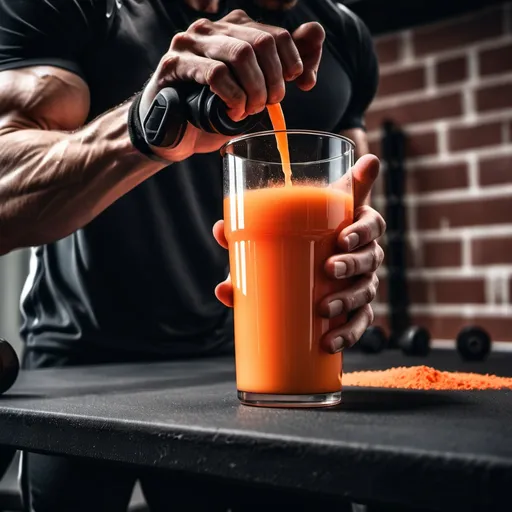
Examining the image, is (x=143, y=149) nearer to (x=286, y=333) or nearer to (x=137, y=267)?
(x=286, y=333)

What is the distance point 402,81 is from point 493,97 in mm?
309

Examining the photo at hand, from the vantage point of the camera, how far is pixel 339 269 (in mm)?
628

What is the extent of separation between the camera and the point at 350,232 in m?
0.65

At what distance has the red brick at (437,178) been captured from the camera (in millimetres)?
2029

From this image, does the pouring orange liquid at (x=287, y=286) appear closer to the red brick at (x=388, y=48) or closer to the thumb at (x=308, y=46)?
the thumb at (x=308, y=46)

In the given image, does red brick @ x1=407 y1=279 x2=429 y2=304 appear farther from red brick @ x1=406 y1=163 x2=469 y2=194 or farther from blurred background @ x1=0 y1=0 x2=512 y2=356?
red brick @ x1=406 y1=163 x2=469 y2=194

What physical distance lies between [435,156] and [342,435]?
176 cm

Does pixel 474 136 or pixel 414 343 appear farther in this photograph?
pixel 474 136

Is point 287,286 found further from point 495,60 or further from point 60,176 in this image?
point 495,60

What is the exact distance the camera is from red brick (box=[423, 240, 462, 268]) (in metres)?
2.03

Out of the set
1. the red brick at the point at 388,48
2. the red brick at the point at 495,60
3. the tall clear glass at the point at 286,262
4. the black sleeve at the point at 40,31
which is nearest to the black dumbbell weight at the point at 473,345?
the tall clear glass at the point at 286,262

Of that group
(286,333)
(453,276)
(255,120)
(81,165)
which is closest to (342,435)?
(286,333)

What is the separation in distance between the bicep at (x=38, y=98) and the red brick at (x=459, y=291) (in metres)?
1.33

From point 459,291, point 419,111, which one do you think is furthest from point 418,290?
point 419,111
